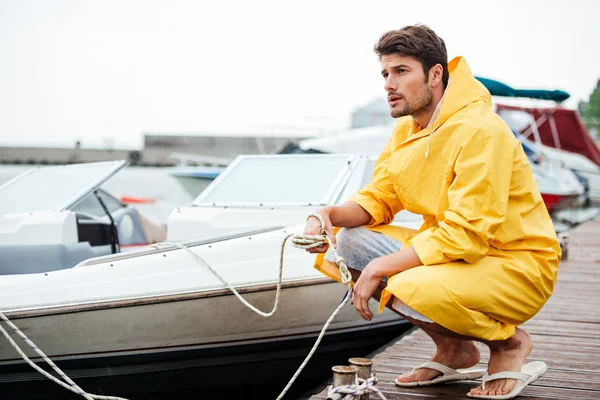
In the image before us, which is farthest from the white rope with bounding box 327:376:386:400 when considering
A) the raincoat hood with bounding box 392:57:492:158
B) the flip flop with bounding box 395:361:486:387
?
the raincoat hood with bounding box 392:57:492:158

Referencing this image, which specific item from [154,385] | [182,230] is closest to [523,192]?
[154,385]

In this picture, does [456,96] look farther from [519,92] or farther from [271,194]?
[519,92]

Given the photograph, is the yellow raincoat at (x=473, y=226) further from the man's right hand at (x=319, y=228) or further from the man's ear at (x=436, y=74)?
the man's right hand at (x=319, y=228)

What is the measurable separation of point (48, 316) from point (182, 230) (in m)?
1.51

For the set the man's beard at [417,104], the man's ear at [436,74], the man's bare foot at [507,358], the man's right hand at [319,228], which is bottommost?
the man's bare foot at [507,358]

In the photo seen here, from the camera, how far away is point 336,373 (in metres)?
2.49

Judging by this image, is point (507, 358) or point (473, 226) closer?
point (473, 226)

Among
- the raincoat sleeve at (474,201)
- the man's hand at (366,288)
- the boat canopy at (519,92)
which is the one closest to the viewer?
the raincoat sleeve at (474,201)

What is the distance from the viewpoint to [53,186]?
561cm

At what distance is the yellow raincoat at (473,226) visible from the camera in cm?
232

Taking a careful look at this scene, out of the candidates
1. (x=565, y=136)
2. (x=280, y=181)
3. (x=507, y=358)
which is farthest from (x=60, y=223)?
(x=565, y=136)

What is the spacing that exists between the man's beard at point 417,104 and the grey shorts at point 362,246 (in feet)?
1.72

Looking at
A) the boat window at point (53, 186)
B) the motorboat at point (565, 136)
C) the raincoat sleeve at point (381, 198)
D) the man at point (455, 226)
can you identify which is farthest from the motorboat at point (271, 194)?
the motorboat at point (565, 136)

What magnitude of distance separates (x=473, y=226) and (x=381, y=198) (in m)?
0.63
